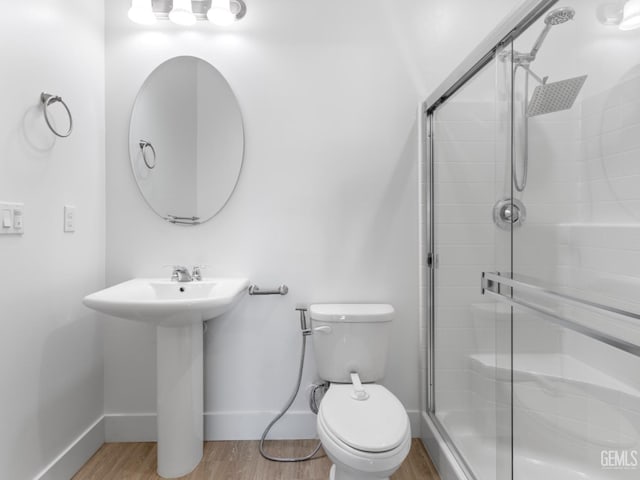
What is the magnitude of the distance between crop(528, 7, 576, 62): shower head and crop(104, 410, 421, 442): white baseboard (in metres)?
1.74

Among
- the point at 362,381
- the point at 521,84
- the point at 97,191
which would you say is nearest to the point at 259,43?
the point at 97,191

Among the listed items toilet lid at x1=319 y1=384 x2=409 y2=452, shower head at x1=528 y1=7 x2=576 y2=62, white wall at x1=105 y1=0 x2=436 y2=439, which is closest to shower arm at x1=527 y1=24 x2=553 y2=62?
shower head at x1=528 y1=7 x2=576 y2=62

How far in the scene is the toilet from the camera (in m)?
1.12

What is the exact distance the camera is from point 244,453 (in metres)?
1.67

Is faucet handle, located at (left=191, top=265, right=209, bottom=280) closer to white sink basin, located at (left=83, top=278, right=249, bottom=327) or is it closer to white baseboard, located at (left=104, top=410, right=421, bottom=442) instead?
white sink basin, located at (left=83, top=278, right=249, bottom=327)

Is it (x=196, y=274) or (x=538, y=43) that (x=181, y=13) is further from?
(x=538, y=43)

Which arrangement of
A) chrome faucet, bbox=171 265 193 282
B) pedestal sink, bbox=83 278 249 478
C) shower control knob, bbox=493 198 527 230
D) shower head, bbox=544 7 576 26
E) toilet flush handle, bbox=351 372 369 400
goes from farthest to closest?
chrome faucet, bbox=171 265 193 282 → pedestal sink, bbox=83 278 249 478 → toilet flush handle, bbox=351 372 369 400 → shower control knob, bbox=493 198 527 230 → shower head, bbox=544 7 576 26

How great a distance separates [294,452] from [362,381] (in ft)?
1.60

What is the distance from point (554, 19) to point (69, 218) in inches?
71.3

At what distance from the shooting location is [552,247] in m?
0.96

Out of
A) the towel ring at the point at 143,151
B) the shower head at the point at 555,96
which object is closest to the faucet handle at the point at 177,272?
the towel ring at the point at 143,151

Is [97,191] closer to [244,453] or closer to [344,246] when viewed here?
[344,246]

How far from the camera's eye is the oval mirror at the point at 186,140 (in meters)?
1.77

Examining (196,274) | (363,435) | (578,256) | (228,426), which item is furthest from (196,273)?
(578,256)
